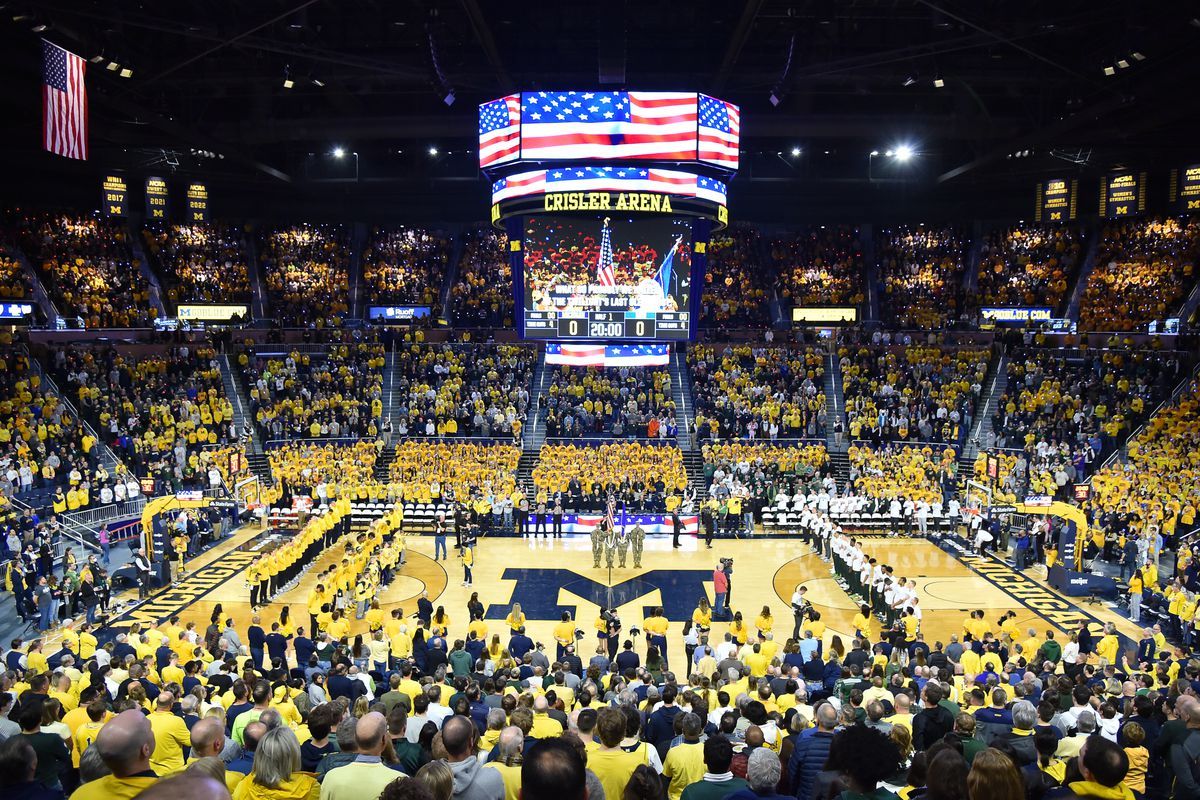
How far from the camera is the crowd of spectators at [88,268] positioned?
39.6m

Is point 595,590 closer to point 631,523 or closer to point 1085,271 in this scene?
point 631,523

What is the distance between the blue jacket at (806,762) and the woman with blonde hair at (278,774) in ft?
12.1

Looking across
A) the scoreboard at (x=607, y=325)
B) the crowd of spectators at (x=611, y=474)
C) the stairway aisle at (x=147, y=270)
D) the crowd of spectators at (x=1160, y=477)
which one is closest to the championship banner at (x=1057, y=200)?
the crowd of spectators at (x=1160, y=477)

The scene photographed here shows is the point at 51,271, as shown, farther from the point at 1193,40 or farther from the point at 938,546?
the point at 1193,40

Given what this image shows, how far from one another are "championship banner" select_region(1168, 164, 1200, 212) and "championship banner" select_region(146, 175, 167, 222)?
142 ft

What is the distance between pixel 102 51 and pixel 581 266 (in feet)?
49.6

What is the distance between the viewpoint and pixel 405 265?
4834 cm

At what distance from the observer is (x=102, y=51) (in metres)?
25.8

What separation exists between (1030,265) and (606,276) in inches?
1041

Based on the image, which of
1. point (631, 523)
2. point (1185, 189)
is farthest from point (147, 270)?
point (1185, 189)

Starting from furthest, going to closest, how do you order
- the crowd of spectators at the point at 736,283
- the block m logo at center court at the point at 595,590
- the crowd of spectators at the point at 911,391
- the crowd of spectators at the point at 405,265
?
1. the crowd of spectators at the point at 405,265
2. the crowd of spectators at the point at 736,283
3. the crowd of spectators at the point at 911,391
4. the block m logo at center court at the point at 595,590

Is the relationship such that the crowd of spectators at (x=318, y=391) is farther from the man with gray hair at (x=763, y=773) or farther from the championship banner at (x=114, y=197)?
the man with gray hair at (x=763, y=773)

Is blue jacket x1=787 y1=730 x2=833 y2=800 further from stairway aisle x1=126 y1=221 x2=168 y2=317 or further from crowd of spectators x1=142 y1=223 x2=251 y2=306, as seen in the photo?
crowd of spectators x1=142 y1=223 x2=251 y2=306

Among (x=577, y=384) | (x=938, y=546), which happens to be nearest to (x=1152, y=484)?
(x=938, y=546)
